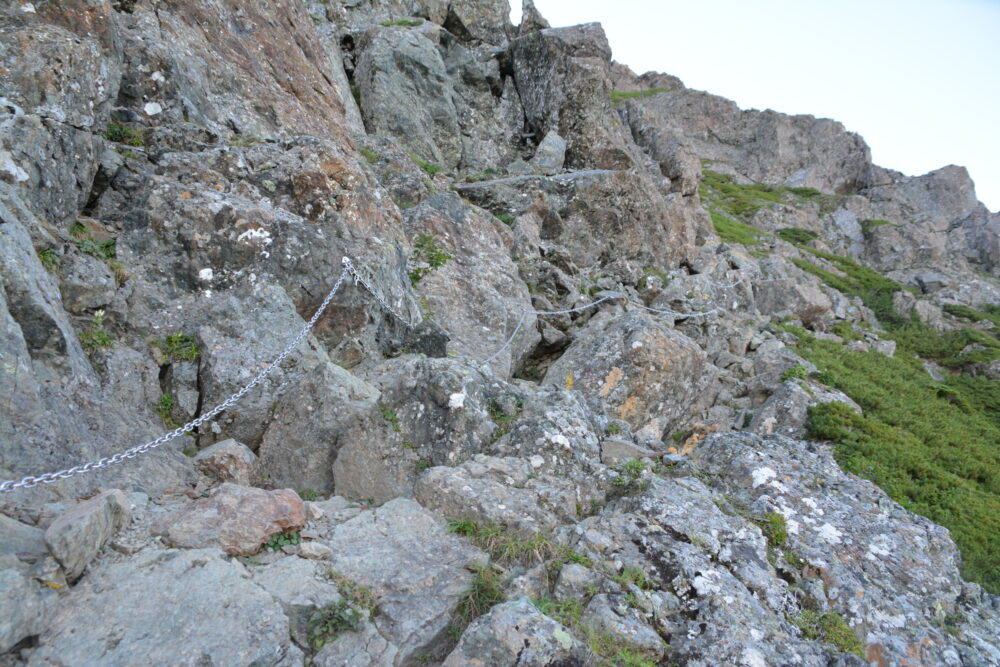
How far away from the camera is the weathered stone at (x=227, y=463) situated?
5.83 m

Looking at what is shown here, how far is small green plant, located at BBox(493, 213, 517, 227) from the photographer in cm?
1585

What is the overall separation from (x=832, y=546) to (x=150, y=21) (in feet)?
45.7

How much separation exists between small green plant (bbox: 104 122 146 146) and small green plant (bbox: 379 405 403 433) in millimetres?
6317

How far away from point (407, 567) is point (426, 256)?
25.8 feet

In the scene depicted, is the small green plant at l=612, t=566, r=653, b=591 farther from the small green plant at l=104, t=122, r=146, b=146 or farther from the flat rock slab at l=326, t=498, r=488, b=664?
the small green plant at l=104, t=122, r=146, b=146

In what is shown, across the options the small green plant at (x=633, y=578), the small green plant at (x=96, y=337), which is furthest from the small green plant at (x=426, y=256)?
the small green plant at (x=633, y=578)

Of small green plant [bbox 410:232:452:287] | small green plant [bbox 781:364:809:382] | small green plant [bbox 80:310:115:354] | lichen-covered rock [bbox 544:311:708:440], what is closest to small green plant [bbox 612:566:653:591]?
lichen-covered rock [bbox 544:311:708:440]

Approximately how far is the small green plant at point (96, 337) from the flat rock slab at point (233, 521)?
8.20ft

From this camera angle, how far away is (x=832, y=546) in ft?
19.2

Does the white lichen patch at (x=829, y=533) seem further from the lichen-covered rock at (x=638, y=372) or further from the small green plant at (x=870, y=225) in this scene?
the small green plant at (x=870, y=225)

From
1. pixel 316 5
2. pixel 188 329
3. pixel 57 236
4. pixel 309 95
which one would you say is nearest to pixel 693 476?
pixel 188 329

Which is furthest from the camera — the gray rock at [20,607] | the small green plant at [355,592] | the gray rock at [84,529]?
the small green plant at [355,592]

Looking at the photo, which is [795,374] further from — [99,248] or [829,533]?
[99,248]

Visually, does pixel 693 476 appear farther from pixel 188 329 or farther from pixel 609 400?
pixel 188 329
